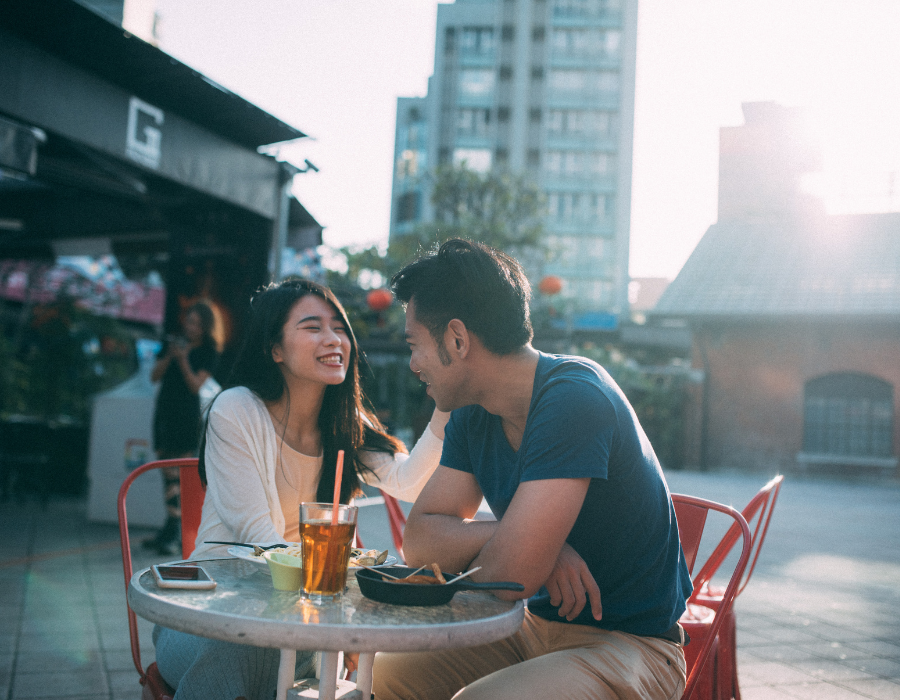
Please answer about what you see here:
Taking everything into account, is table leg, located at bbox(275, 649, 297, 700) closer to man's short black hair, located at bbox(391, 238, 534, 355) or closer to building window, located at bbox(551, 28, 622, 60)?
man's short black hair, located at bbox(391, 238, 534, 355)

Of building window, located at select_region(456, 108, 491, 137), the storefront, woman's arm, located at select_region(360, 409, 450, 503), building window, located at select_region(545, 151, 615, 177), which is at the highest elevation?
building window, located at select_region(456, 108, 491, 137)

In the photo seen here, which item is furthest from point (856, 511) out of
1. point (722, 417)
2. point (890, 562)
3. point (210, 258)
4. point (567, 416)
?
point (567, 416)

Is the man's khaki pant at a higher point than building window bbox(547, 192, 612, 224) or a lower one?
lower

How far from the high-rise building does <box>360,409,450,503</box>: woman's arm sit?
36909mm

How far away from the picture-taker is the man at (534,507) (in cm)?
145

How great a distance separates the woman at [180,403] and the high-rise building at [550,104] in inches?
1343

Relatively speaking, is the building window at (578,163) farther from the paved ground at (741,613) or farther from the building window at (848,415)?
the paved ground at (741,613)

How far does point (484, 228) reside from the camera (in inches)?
694

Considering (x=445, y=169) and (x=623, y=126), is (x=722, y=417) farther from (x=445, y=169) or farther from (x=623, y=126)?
(x=623, y=126)

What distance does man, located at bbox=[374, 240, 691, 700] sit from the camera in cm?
145

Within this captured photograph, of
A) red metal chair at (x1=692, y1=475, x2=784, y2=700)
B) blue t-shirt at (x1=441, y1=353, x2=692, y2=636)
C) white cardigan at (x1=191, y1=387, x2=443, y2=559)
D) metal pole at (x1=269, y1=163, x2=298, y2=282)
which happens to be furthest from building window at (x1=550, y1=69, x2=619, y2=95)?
blue t-shirt at (x1=441, y1=353, x2=692, y2=636)

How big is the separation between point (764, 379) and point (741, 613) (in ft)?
41.9

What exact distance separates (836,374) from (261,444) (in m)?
16.3

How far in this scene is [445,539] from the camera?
1658mm
